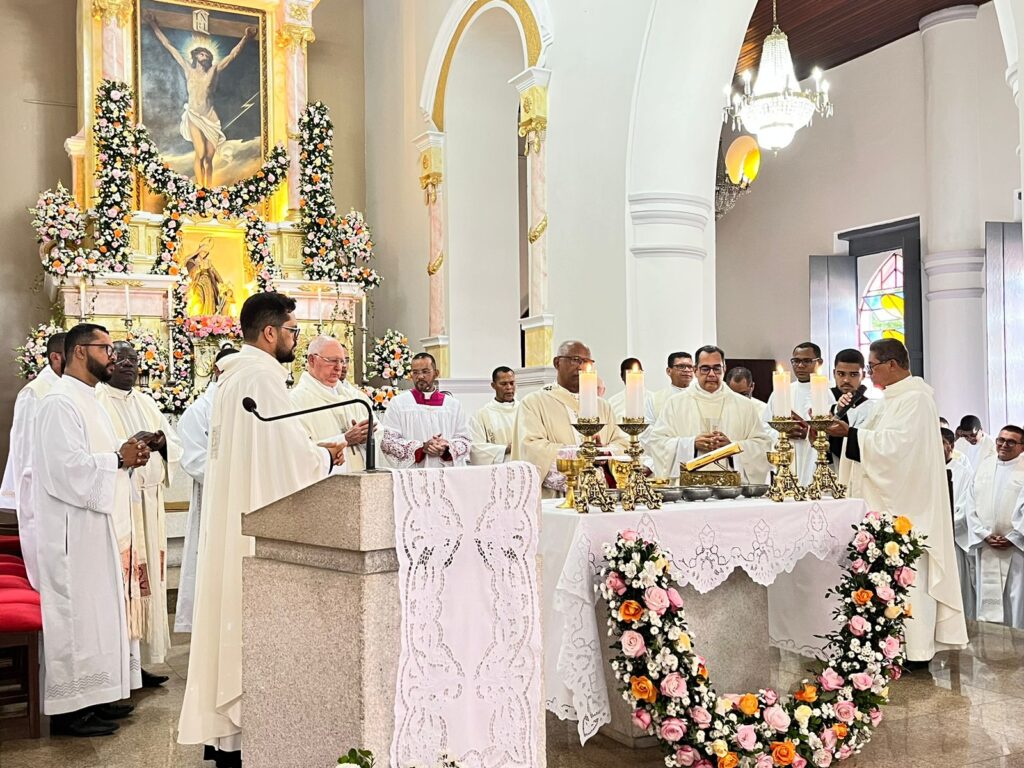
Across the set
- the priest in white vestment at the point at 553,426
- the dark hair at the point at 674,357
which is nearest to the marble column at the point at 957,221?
the dark hair at the point at 674,357

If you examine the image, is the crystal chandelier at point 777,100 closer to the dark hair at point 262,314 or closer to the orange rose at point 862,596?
the orange rose at point 862,596

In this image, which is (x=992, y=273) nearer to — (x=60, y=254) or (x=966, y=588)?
(x=966, y=588)

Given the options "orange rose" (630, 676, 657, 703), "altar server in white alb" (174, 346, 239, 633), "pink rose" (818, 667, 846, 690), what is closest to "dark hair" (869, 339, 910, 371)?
"pink rose" (818, 667, 846, 690)

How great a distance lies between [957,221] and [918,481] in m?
6.67

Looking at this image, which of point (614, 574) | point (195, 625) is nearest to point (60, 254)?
point (195, 625)

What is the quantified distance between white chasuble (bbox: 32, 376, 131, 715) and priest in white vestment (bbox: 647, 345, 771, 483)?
125 inches

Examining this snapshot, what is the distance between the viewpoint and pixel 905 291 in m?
12.3

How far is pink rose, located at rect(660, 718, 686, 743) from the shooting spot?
150 inches

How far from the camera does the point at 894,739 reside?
453cm

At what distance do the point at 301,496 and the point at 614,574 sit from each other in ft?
4.98

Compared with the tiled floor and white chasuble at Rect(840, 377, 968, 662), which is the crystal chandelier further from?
the tiled floor

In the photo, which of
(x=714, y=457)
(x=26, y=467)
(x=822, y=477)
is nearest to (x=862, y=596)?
(x=822, y=477)

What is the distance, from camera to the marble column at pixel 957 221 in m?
11.5

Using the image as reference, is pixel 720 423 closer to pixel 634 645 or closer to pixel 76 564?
pixel 634 645
